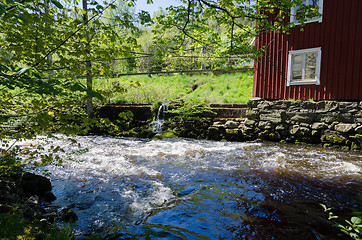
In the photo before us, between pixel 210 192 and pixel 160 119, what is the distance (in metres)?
7.38

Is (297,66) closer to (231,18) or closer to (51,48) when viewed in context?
(231,18)

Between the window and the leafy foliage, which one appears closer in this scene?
the leafy foliage

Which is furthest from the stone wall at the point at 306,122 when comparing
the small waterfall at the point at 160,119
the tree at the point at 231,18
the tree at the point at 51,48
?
the tree at the point at 51,48

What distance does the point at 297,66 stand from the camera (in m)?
9.66

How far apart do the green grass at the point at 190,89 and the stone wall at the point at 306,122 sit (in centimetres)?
226

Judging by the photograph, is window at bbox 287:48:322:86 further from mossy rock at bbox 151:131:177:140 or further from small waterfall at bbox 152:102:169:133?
small waterfall at bbox 152:102:169:133

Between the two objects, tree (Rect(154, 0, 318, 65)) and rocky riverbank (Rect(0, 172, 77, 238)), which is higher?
tree (Rect(154, 0, 318, 65))

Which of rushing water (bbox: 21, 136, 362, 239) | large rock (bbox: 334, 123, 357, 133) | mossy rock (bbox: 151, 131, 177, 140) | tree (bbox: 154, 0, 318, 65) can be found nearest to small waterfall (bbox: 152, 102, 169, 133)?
mossy rock (bbox: 151, 131, 177, 140)

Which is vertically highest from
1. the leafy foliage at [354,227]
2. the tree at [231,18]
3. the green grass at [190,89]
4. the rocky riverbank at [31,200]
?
the tree at [231,18]

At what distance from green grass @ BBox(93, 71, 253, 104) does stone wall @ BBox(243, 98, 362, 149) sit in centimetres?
226

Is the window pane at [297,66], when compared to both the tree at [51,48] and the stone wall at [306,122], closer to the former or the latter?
the stone wall at [306,122]

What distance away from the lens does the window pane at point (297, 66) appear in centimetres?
955

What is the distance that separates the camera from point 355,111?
25.5 ft

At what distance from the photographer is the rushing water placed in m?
2.96
